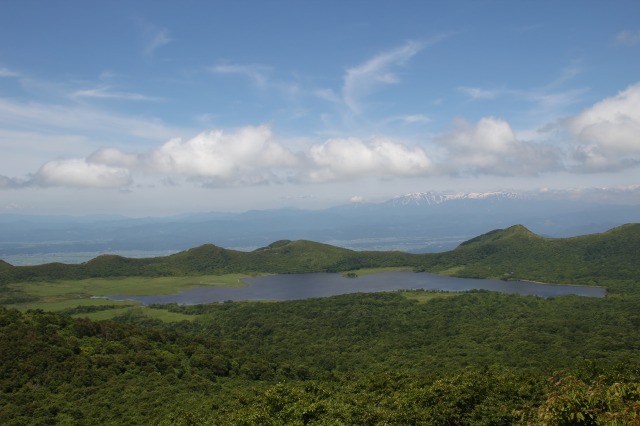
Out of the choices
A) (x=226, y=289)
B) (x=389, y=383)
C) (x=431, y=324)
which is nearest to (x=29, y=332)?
(x=389, y=383)

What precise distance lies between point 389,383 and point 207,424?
20.4 metres

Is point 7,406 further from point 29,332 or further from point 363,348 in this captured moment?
point 363,348

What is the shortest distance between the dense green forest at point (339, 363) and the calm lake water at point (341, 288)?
20.0 m

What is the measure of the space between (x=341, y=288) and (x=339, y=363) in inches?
3691

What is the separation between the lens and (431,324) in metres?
102

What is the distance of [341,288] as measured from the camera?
169625 millimetres

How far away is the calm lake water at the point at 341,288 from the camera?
494 feet

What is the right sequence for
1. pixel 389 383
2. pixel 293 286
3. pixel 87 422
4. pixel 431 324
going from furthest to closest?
1. pixel 293 286
2. pixel 431 324
3. pixel 389 383
4. pixel 87 422

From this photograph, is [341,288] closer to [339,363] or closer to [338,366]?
[339,363]

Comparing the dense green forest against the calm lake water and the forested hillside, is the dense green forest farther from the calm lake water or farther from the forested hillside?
the calm lake water

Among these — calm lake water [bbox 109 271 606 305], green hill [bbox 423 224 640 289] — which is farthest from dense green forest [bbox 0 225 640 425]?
green hill [bbox 423 224 640 289]

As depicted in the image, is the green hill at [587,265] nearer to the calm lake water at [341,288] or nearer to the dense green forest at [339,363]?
the calm lake water at [341,288]

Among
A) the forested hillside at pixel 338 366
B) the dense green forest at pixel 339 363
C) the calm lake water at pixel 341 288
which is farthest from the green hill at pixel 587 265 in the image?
the forested hillside at pixel 338 366

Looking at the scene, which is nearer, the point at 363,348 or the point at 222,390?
the point at 222,390
